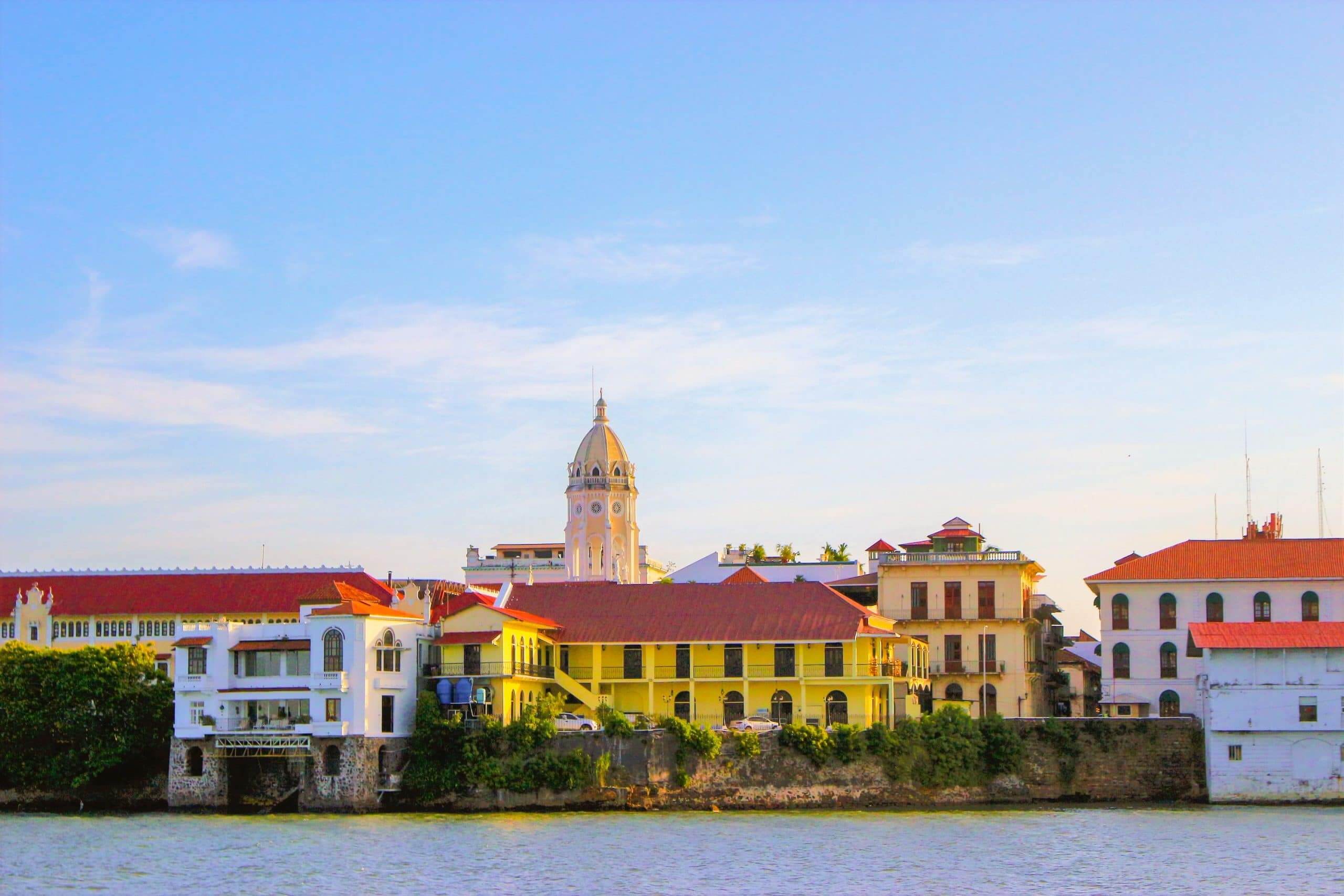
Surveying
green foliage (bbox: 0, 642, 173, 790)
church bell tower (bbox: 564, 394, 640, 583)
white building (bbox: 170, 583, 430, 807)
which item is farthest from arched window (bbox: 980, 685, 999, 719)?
church bell tower (bbox: 564, 394, 640, 583)

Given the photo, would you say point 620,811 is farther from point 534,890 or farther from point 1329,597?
point 1329,597

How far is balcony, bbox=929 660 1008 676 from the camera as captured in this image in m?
87.8

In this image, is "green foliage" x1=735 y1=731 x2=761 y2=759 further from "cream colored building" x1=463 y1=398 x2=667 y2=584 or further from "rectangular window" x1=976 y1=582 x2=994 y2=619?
"cream colored building" x1=463 y1=398 x2=667 y2=584

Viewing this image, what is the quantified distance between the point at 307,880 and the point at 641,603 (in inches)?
1311

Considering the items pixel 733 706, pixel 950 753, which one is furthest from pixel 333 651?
pixel 950 753

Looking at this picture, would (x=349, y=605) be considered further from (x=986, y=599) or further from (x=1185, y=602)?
(x=1185, y=602)

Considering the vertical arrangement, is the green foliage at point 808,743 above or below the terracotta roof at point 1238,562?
below

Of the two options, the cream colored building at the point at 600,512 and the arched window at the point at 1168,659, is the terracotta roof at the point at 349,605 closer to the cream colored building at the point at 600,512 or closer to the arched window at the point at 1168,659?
the arched window at the point at 1168,659

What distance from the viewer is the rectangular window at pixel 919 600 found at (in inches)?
3524

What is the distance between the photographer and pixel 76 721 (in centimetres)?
7162

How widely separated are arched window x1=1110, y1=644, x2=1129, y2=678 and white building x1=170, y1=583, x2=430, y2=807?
31201 mm

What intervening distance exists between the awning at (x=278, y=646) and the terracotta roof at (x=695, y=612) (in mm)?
13139

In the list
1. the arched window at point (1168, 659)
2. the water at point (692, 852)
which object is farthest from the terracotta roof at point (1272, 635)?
the arched window at point (1168, 659)

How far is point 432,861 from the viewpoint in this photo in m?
53.1
